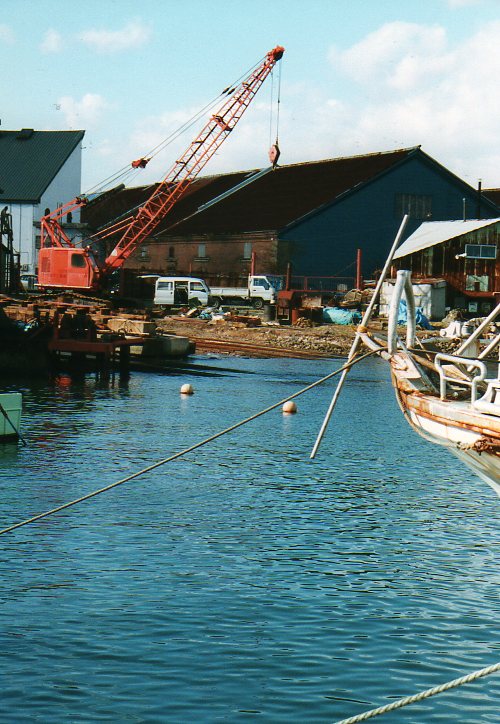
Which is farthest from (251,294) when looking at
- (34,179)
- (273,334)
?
(34,179)

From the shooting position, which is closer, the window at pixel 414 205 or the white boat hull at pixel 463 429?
the white boat hull at pixel 463 429

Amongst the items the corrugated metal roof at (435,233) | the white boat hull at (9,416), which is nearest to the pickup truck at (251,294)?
the corrugated metal roof at (435,233)

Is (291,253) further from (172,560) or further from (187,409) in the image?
(172,560)

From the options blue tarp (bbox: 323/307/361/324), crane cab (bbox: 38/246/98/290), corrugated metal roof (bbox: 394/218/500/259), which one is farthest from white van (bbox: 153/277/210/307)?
corrugated metal roof (bbox: 394/218/500/259)

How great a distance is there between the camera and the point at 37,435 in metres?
28.5

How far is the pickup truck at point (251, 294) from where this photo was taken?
240 feet

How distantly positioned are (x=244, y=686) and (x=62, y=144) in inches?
3725

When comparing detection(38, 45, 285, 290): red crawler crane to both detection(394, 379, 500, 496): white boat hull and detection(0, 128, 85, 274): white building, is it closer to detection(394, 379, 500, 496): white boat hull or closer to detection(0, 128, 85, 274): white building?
detection(0, 128, 85, 274): white building

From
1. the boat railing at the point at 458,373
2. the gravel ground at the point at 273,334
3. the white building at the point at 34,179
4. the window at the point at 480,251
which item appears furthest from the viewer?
the white building at the point at 34,179

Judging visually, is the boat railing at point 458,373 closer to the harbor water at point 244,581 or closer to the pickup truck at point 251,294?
the harbor water at point 244,581

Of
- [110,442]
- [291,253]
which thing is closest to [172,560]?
[110,442]

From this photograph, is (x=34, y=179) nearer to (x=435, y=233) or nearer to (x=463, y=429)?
(x=435, y=233)

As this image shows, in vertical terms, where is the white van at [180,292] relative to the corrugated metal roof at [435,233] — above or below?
below

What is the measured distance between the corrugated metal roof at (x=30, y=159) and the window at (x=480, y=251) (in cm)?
4330
